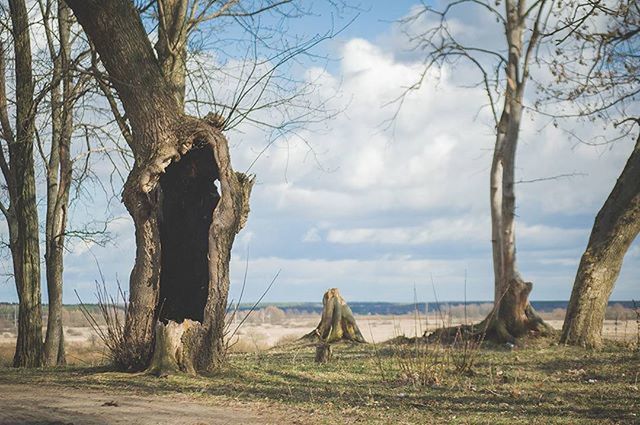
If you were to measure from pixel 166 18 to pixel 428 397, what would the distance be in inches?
296

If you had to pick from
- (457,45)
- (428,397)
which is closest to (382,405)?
(428,397)

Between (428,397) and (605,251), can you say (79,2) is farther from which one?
(605,251)

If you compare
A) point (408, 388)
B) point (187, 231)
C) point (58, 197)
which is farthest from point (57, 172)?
point (408, 388)

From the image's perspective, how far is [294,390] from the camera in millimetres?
8961

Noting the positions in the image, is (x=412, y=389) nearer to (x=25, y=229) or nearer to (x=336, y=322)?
(x=25, y=229)

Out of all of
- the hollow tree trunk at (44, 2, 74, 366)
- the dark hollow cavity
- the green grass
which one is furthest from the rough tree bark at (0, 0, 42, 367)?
the dark hollow cavity

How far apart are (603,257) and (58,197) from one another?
10.9 m

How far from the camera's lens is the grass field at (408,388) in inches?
301

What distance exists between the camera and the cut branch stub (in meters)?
17.6

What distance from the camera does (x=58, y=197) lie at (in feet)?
52.1

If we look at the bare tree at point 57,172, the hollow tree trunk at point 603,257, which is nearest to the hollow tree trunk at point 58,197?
the bare tree at point 57,172

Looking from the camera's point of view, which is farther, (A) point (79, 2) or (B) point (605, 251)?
(B) point (605, 251)

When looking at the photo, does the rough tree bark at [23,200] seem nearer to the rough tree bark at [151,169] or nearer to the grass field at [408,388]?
the grass field at [408,388]

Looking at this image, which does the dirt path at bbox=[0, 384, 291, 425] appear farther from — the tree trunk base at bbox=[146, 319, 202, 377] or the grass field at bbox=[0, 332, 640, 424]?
the tree trunk base at bbox=[146, 319, 202, 377]
